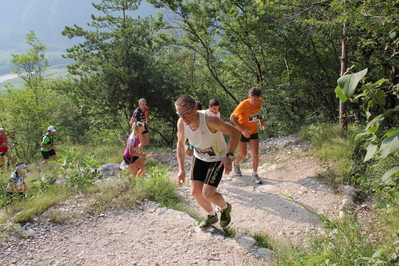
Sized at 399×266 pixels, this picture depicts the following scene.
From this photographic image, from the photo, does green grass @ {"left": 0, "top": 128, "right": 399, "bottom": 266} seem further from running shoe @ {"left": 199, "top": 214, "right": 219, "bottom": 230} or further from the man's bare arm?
the man's bare arm

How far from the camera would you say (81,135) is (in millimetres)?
24656

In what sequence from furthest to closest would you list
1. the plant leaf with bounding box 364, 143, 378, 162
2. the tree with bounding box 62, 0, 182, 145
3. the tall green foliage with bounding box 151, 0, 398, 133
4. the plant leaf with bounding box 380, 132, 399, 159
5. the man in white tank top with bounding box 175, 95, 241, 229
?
the tree with bounding box 62, 0, 182, 145 → the tall green foliage with bounding box 151, 0, 398, 133 → the man in white tank top with bounding box 175, 95, 241, 229 → the plant leaf with bounding box 364, 143, 378, 162 → the plant leaf with bounding box 380, 132, 399, 159

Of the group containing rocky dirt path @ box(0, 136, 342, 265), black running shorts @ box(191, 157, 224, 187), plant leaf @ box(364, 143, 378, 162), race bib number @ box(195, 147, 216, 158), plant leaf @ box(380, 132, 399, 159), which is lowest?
rocky dirt path @ box(0, 136, 342, 265)

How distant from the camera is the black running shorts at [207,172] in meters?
3.66

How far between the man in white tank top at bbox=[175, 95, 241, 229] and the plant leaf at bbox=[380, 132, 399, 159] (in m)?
1.96

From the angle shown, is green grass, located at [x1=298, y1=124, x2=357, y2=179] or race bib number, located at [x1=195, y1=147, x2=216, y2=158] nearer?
race bib number, located at [x1=195, y1=147, x2=216, y2=158]

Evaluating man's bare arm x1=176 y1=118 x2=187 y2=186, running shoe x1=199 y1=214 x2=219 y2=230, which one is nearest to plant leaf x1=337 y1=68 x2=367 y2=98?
man's bare arm x1=176 y1=118 x2=187 y2=186

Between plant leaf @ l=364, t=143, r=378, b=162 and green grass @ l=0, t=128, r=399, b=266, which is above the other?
plant leaf @ l=364, t=143, r=378, b=162

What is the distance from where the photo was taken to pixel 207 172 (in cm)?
376

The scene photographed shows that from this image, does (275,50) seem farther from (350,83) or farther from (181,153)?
(350,83)

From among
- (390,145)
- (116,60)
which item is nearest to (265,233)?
(390,145)

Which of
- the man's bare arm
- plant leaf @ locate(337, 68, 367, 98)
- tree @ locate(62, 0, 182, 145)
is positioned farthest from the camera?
tree @ locate(62, 0, 182, 145)

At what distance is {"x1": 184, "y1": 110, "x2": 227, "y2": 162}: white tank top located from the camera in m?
3.55

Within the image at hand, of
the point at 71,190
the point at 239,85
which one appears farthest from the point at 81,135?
the point at 71,190
